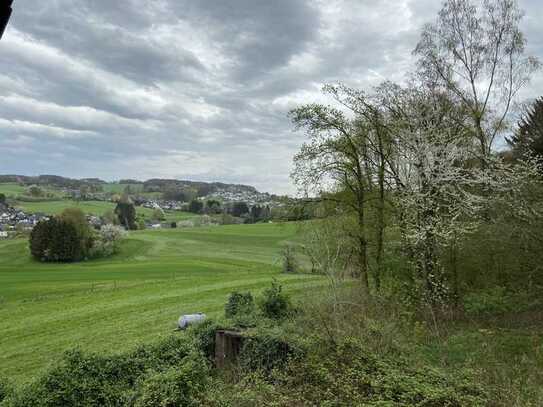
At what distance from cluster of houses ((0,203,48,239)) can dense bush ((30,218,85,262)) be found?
15.6m

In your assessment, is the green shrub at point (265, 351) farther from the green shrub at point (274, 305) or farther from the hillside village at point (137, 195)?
the hillside village at point (137, 195)

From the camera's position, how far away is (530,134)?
15.2m

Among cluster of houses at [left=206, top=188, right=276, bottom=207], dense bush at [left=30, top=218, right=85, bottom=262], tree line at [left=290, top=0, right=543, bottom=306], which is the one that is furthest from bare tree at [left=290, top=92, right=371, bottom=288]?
cluster of houses at [left=206, top=188, right=276, bottom=207]

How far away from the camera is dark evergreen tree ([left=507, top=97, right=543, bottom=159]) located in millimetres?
13620

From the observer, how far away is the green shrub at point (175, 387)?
23.1ft

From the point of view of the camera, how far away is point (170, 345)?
9.85m

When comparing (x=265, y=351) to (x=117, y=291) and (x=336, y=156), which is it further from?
(x=117, y=291)

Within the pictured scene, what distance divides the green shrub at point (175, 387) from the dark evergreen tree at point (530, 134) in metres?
Answer: 10.9

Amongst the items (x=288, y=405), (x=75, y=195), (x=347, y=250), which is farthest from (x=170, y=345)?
(x=75, y=195)

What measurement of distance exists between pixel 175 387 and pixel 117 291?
2354 cm

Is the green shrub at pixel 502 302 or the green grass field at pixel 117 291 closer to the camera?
the green shrub at pixel 502 302

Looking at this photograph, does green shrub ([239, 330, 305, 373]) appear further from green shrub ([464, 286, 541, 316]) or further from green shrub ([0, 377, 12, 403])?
green shrub ([464, 286, 541, 316])

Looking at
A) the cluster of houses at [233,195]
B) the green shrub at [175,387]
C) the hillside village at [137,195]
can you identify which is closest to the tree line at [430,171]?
the green shrub at [175,387]

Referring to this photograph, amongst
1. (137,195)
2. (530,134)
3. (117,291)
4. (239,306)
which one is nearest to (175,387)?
(239,306)
